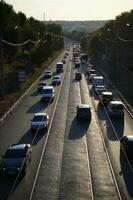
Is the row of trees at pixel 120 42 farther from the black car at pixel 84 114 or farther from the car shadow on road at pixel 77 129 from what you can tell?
the car shadow on road at pixel 77 129

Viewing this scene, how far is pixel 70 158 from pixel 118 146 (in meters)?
4.89

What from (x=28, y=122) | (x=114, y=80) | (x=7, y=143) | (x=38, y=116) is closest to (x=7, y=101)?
(x=28, y=122)

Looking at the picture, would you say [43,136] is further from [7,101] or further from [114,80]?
[114,80]

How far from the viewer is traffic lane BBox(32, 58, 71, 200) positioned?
25.0m

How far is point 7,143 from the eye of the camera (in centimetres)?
3581

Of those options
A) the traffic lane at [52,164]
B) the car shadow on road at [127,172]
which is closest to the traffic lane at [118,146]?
the car shadow on road at [127,172]

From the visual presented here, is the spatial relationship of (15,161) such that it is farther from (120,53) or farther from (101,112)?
(120,53)

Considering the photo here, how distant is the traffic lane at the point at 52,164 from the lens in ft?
82.1

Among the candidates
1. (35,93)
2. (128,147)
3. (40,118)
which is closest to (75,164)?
(128,147)

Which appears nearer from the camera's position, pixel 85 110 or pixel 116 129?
pixel 116 129

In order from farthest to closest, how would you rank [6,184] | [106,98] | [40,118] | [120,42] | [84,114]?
[120,42], [106,98], [84,114], [40,118], [6,184]

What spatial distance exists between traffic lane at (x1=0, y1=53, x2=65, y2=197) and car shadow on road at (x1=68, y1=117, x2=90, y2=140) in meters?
3.26

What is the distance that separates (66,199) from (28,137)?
47.8 ft

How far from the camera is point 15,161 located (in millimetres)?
27906
